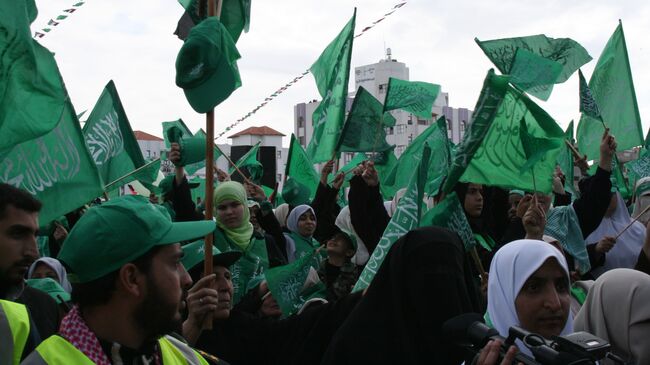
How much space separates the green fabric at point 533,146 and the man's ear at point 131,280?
2887 millimetres

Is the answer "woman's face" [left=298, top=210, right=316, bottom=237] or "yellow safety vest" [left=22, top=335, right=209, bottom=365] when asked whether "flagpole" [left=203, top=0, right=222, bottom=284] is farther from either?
"woman's face" [left=298, top=210, right=316, bottom=237]

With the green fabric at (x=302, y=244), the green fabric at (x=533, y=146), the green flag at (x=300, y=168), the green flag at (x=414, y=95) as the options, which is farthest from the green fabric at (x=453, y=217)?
the green flag at (x=300, y=168)

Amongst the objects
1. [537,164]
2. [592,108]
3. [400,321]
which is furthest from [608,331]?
[592,108]

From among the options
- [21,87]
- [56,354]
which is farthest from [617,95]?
[56,354]

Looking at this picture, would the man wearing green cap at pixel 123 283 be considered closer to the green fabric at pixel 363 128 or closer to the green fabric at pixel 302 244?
the green fabric at pixel 302 244

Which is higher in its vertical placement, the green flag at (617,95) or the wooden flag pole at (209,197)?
the green flag at (617,95)

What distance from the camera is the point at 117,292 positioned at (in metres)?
2.26

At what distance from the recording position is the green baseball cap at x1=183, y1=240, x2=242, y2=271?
3760mm

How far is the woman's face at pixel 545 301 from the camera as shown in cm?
271

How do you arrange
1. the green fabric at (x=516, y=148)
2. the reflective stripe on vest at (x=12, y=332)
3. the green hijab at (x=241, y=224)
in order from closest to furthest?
the reflective stripe on vest at (x=12, y=332), the green fabric at (x=516, y=148), the green hijab at (x=241, y=224)

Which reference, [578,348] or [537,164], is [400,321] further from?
[537,164]

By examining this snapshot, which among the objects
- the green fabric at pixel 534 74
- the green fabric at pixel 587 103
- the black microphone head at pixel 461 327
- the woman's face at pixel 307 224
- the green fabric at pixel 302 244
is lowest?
the green fabric at pixel 302 244

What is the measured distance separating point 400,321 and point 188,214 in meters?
2.89

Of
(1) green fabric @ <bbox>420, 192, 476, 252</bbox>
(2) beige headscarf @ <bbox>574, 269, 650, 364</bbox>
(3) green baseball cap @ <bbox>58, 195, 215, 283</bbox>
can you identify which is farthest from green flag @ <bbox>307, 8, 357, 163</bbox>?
(3) green baseball cap @ <bbox>58, 195, 215, 283</bbox>
